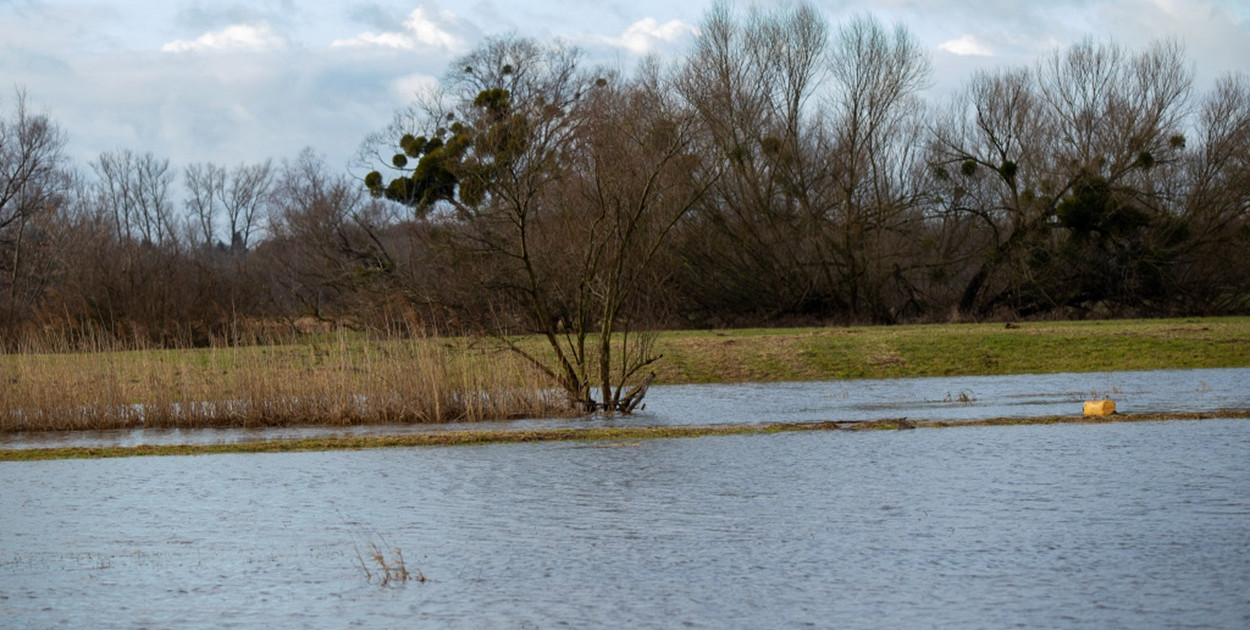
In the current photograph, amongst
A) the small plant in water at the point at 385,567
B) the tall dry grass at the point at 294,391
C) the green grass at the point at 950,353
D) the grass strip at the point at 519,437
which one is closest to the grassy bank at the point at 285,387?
the tall dry grass at the point at 294,391

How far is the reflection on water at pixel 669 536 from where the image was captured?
7215mm

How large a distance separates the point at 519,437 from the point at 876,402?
23.6 feet

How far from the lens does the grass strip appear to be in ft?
52.4

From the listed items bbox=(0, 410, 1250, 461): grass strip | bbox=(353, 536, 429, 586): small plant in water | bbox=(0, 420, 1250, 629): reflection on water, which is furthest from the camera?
bbox=(0, 410, 1250, 461): grass strip

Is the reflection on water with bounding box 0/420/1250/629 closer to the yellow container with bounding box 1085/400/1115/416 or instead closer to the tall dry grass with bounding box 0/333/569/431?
the yellow container with bounding box 1085/400/1115/416

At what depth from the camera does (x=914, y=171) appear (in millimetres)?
46125

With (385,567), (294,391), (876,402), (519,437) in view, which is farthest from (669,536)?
(876,402)

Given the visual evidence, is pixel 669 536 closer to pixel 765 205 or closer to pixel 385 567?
pixel 385 567

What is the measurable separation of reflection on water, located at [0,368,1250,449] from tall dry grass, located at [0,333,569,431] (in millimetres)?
507

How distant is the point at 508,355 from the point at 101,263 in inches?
818

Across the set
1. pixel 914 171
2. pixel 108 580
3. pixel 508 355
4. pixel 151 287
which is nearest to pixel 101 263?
pixel 151 287

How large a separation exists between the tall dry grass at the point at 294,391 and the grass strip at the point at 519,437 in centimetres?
274

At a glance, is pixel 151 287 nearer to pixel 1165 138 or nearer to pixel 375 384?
pixel 375 384

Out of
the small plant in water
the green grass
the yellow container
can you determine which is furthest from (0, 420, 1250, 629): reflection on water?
the green grass
